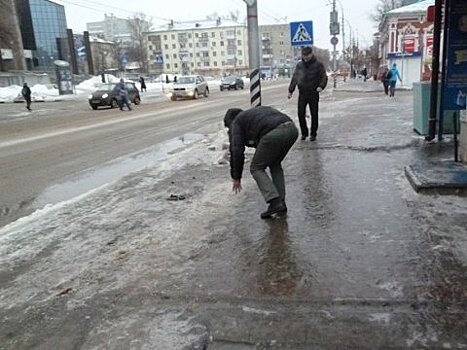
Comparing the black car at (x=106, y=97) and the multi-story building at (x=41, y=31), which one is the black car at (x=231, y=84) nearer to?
the black car at (x=106, y=97)

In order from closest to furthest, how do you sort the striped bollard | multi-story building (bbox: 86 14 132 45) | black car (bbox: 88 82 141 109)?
1. the striped bollard
2. black car (bbox: 88 82 141 109)
3. multi-story building (bbox: 86 14 132 45)

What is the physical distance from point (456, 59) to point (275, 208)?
475 centimetres

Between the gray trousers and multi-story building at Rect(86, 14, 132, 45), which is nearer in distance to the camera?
the gray trousers

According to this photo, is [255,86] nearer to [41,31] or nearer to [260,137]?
[260,137]

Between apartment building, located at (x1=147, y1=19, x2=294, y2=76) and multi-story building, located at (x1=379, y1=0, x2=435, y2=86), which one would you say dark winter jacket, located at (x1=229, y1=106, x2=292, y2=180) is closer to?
multi-story building, located at (x1=379, y1=0, x2=435, y2=86)

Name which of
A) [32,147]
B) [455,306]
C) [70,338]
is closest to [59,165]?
[32,147]

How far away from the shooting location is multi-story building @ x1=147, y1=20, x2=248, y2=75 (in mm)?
128750

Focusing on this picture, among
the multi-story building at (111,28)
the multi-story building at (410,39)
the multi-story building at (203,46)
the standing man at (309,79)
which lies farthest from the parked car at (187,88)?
the multi-story building at (203,46)

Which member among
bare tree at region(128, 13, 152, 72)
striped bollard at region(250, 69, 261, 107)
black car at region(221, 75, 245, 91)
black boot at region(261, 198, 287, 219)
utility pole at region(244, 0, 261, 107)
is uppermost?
bare tree at region(128, 13, 152, 72)

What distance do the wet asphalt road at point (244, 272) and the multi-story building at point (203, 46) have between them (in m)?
123

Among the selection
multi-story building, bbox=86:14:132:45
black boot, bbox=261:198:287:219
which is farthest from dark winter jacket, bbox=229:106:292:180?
multi-story building, bbox=86:14:132:45

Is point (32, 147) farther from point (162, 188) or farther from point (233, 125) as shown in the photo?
point (233, 125)

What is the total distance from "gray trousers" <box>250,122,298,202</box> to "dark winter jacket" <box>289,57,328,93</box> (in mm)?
4790

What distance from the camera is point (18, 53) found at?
6059 cm
